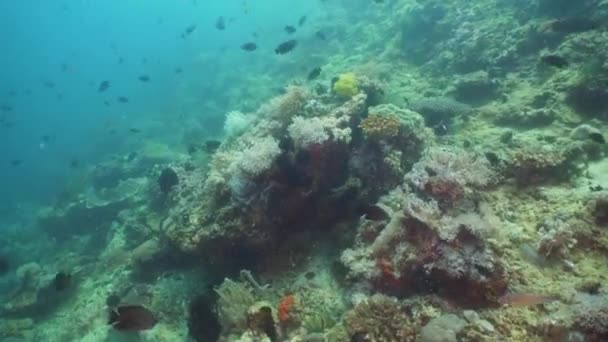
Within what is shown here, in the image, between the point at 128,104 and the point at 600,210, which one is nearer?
the point at 600,210

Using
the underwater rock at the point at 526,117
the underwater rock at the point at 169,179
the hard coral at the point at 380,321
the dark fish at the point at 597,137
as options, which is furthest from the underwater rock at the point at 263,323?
the underwater rock at the point at 526,117

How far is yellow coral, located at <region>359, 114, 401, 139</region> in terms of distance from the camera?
27.0ft

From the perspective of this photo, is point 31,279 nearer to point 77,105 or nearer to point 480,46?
point 480,46

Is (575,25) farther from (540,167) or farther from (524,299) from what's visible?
(524,299)

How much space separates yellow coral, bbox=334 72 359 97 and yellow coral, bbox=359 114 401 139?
7.55 feet

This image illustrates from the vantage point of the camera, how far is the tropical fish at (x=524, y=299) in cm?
515

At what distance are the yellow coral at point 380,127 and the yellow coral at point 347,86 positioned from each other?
90.6 inches

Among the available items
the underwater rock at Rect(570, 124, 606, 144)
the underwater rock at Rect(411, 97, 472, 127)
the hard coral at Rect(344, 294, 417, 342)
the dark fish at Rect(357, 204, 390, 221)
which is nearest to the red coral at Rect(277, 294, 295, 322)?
the hard coral at Rect(344, 294, 417, 342)

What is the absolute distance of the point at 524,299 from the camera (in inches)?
205

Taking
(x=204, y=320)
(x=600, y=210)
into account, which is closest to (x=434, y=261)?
(x=600, y=210)

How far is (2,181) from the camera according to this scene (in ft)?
122

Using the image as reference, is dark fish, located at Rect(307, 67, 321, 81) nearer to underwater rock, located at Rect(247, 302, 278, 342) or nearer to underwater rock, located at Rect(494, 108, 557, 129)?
underwater rock, located at Rect(494, 108, 557, 129)

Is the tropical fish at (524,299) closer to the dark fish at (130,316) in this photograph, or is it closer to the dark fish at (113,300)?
the dark fish at (130,316)

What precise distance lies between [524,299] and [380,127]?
3999 millimetres
